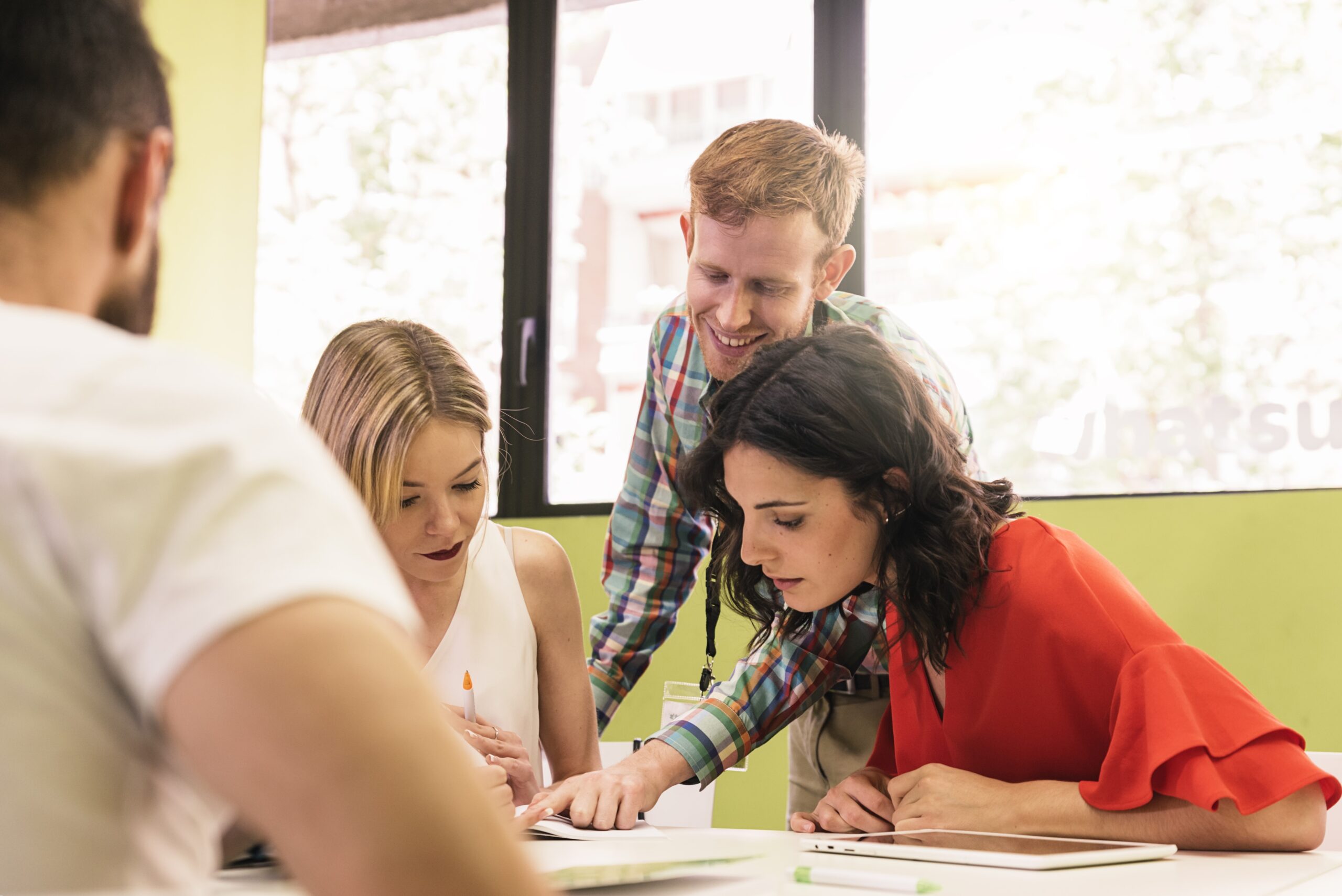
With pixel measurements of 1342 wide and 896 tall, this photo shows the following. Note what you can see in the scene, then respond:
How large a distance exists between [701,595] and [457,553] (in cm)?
117

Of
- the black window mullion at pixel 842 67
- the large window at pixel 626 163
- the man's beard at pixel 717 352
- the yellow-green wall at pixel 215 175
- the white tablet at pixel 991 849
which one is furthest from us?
the yellow-green wall at pixel 215 175

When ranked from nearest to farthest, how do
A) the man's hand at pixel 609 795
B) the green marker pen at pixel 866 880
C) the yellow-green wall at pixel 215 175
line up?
the green marker pen at pixel 866 880, the man's hand at pixel 609 795, the yellow-green wall at pixel 215 175

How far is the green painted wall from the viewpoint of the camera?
7.43 ft

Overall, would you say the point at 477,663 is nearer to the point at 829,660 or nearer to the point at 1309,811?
the point at 829,660

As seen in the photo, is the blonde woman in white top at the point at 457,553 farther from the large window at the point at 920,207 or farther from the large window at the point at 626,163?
the large window at the point at 626,163

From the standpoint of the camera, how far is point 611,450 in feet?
10.8

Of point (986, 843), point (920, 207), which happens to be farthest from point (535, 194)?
point (986, 843)

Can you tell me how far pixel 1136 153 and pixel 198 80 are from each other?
263cm

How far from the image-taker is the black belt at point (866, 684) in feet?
6.31

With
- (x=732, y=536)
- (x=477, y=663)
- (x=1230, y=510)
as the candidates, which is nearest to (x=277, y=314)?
(x=477, y=663)

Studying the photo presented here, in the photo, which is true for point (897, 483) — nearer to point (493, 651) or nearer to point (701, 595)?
point (493, 651)

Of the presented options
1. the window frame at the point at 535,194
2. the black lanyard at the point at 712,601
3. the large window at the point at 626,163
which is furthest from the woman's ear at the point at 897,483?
the large window at the point at 626,163

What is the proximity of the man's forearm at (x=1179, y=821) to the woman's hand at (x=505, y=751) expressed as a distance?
70 centimetres

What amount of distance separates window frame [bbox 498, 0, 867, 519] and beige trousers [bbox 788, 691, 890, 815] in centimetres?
116
